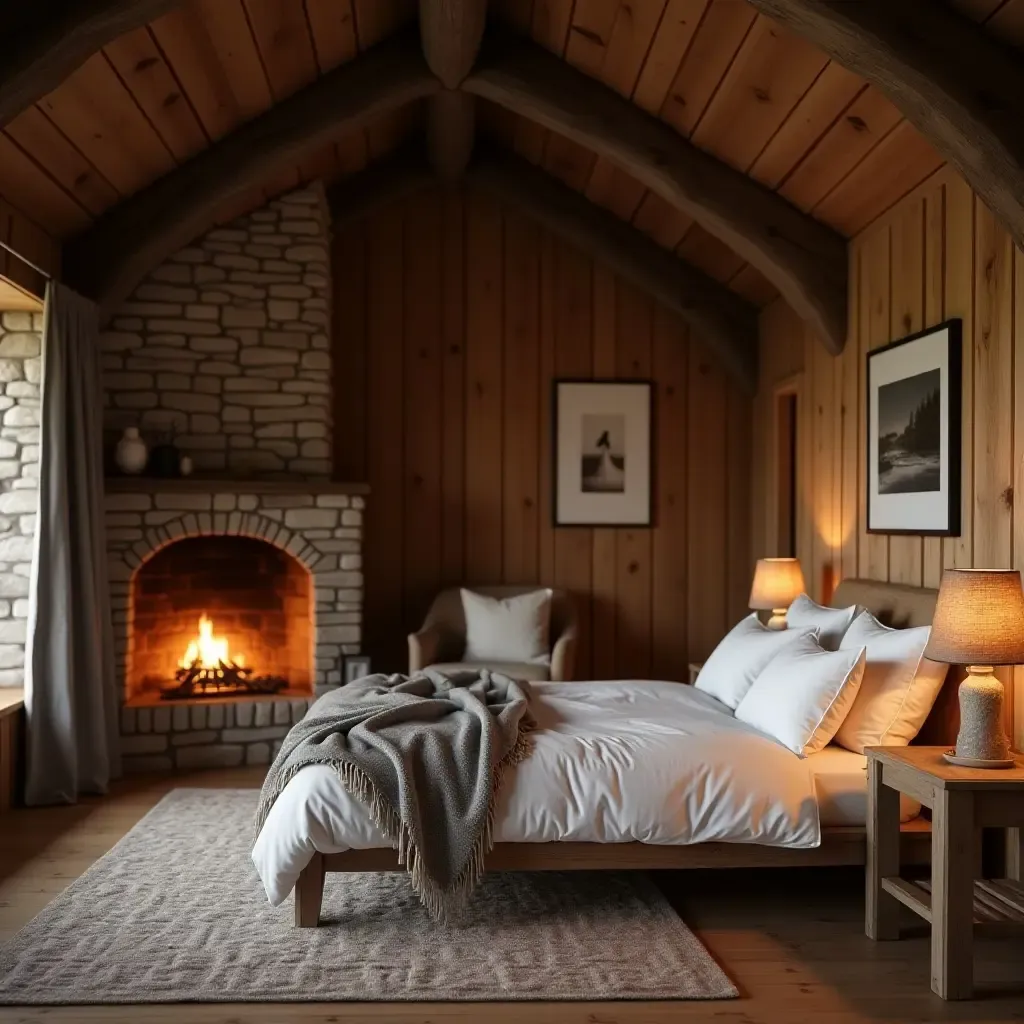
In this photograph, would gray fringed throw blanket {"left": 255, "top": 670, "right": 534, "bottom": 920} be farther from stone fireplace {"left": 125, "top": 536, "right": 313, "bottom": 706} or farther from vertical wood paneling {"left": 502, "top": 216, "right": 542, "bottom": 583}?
vertical wood paneling {"left": 502, "top": 216, "right": 542, "bottom": 583}

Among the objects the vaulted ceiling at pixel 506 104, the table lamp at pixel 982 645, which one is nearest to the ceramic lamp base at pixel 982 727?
the table lamp at pixel 982 645

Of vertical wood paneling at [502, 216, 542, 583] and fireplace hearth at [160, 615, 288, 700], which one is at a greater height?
vertical wood paneling at [502, 216, 542, 583]

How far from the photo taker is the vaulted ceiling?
4355 mm

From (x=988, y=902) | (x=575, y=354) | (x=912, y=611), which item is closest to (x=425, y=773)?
(x=988, y=902)

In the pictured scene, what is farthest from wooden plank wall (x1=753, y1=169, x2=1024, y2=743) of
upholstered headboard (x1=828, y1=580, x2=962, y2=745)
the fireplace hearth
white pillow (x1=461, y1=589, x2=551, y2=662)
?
the fireplace hearth

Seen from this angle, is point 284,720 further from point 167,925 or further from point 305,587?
point 167,925

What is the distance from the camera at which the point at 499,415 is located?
7035 mm

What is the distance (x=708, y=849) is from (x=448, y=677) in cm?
132

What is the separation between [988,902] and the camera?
372 centimetres

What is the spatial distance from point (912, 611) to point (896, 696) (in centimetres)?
61

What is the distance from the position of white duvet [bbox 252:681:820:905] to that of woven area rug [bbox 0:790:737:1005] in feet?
0.86

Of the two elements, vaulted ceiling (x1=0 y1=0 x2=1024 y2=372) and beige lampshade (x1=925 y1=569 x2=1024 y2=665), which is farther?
vaulted ceiling (x1=0 y1=0 x2=1024 y2=372)

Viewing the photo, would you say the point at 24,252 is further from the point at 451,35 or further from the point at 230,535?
the point at 451,35

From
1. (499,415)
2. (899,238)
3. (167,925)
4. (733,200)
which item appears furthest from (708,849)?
(499,415)
